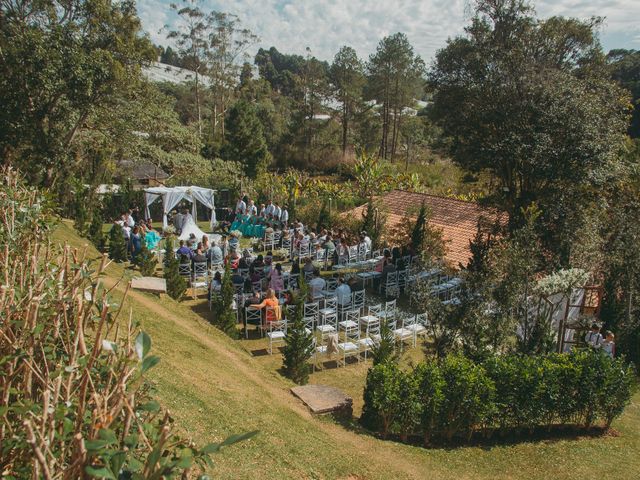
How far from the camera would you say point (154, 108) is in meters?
18.3

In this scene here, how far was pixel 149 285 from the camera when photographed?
38.5 ft

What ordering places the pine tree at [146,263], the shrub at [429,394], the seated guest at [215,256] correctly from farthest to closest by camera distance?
the seated guest at [215,256], the pine tree at [146,263], the shrub at [429,394]

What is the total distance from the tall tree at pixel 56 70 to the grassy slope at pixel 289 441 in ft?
26.5

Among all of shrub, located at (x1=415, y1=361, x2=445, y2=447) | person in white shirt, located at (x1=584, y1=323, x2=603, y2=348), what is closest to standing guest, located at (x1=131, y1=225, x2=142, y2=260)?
shrub, located at (x1=415, y1=361, x2=445, y2=447)

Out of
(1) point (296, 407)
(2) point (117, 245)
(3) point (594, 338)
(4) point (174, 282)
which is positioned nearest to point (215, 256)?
(4) point (174, 282)

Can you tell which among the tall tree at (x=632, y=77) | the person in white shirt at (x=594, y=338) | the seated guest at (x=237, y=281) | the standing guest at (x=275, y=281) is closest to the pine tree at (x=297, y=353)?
the standing guest at (x=275, y=281)

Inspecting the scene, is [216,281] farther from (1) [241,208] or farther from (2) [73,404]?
(2) [73,404]

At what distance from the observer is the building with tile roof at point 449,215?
61.8 ft

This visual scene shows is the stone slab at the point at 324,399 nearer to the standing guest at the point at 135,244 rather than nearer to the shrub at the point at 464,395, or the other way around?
the shrub at the point at 464,395

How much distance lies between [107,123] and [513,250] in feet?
46.0

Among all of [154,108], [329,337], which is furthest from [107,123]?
[329,337]

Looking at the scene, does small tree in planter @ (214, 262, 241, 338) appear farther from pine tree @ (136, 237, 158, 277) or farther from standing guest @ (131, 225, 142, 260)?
standing guest @ (131, 225, 142, 260)

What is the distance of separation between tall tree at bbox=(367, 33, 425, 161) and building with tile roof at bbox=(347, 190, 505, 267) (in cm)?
2138

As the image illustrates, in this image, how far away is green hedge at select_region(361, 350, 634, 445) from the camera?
7.80 m
